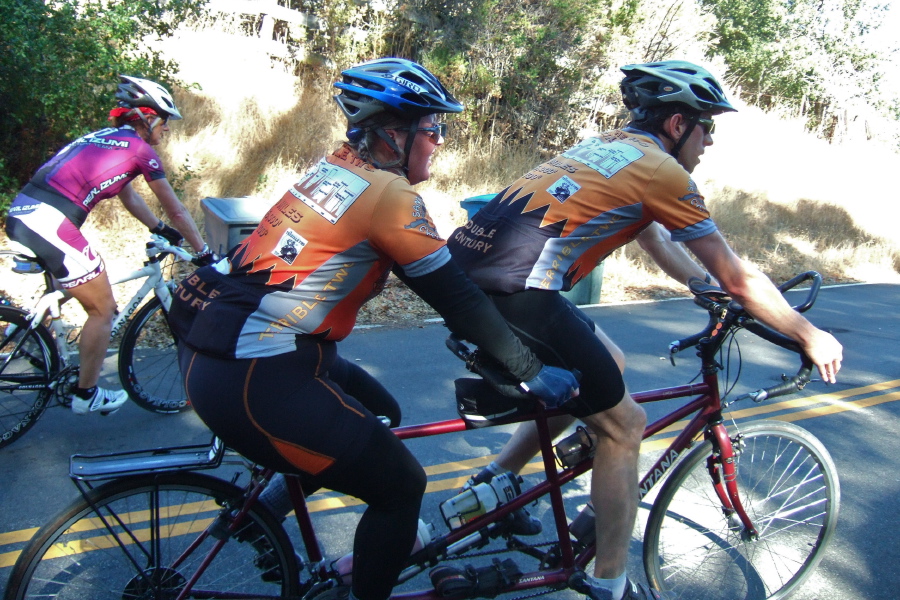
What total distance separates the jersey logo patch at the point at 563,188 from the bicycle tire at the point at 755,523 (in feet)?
4.13

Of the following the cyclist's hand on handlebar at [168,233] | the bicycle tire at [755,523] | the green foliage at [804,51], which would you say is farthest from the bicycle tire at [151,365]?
the green foliage at [804,51]

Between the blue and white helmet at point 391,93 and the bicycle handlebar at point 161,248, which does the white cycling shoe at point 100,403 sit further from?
the blue and white helmet at point 391,93

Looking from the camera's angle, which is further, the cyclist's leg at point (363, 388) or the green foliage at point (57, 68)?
the green foliage at point (57, 68)

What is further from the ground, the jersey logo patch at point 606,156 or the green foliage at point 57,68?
the jersey logo patch at point 606,156

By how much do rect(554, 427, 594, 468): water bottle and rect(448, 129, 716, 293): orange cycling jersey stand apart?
0.65m

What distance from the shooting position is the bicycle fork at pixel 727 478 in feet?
9.64

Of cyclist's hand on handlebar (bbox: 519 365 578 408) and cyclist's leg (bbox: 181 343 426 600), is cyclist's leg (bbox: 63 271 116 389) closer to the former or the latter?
cyclist's leg (bbox: 181 343 426 600)

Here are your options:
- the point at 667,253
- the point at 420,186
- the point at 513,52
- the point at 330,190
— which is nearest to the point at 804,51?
the point at 513,52

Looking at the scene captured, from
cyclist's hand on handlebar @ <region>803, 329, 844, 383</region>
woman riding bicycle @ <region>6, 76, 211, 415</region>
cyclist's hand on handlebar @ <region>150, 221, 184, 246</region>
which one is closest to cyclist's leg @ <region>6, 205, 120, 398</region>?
woman riding bicycle @ <region>6, 76, 211, 415</region>

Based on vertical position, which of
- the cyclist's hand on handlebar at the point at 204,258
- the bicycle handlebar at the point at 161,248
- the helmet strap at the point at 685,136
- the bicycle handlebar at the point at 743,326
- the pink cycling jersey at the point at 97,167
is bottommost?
the bicycle handlebar at the point at 161,248

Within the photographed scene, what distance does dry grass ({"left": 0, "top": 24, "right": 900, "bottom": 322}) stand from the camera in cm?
1019

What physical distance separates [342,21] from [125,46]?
245 inches

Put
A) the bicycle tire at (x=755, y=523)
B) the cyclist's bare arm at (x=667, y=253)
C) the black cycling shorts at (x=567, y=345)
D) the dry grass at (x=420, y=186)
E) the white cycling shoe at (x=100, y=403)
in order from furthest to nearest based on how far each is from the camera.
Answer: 1. the dry grass at (x=420, y=186)
2. the white cycling shoe at (x=100, y=403)
3. the cyclist's bare arm at (x=667, y=253)
4. the bicycle tire at (x=755, y=523)
5. the black cycling shorts at (x=567, y=345)

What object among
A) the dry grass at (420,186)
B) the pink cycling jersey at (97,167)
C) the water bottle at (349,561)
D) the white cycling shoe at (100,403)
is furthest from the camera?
the dry grass at (420,186)
